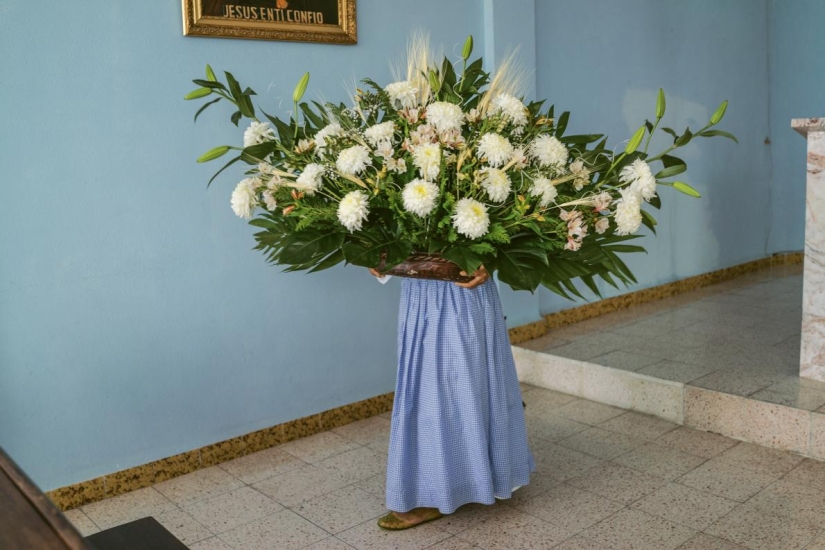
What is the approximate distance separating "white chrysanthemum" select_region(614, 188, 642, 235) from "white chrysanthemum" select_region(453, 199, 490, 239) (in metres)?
0.39

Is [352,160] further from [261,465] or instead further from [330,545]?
[261,465]

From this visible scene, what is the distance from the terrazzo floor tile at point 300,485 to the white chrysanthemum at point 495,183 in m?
1.44

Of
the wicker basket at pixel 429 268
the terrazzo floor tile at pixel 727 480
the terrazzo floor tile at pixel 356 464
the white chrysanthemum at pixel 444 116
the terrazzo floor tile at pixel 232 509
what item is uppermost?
the white chrysanthemum at pixel 444 116

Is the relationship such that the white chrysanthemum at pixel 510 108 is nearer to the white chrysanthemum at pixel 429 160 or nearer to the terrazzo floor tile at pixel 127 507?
the white chrysanthemum at pixel 429 160

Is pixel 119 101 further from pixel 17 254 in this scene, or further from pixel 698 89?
pixel 698 89

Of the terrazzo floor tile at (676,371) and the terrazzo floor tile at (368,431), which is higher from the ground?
the terrazzo floor tile at (676,371)

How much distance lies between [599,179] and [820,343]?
168cm

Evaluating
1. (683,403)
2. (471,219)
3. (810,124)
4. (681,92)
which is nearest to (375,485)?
(471,219)

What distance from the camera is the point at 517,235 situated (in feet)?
7.65

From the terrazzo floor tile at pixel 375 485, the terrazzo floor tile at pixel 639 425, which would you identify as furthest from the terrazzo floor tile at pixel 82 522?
the terrazzo floor tile at pixel 639 425

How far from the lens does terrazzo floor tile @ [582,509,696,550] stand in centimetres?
246

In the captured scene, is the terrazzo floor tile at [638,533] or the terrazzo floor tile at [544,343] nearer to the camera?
the terrazzo floor tile at [638,533]

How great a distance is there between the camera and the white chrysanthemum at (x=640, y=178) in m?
2.25

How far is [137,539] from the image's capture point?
5.10 ft
